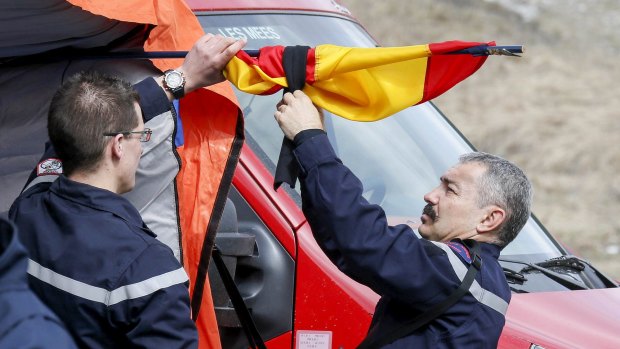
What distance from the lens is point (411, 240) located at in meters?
2.76

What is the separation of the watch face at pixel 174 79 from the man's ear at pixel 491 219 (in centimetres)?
93

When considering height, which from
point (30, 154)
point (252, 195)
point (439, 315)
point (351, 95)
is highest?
point (351, 95)

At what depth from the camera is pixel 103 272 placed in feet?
8.67

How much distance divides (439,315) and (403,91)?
2.00 ft

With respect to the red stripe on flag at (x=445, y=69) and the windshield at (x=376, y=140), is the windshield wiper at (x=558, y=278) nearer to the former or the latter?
the windshield at (x=376, y=140)

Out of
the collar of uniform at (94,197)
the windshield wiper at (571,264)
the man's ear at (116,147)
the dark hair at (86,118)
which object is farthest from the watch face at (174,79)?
the windshield wiper at (571,264)

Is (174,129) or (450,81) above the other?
(450,81)

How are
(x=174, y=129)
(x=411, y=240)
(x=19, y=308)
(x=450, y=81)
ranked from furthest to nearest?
1. (x=174, y=129)
2. (x=450, y=81)
3. (x=411, y=240)
4. (x=19, y=308)

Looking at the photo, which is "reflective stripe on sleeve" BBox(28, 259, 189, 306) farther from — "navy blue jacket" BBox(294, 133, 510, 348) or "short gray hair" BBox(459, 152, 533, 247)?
"short gray hair" BBox(459, 152, 533, 247)

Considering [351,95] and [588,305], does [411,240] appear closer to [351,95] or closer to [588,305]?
[351,95]

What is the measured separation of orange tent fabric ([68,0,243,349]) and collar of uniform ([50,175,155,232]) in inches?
20.4

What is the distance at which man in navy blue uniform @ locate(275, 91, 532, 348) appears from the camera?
269cm


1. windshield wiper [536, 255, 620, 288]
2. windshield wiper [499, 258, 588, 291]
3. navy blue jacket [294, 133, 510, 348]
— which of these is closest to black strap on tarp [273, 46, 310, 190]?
navy blue jacket [294, 133, 510, 348]

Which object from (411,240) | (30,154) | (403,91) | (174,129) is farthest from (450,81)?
(30,154)
